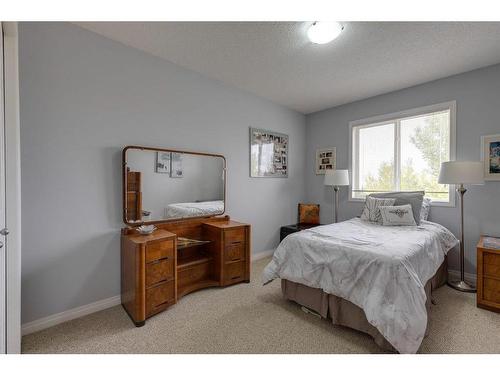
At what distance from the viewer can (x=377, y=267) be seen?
166cm

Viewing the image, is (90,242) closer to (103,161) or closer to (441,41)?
(103,161)

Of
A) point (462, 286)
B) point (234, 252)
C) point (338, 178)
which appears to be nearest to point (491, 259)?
point (462, 286)

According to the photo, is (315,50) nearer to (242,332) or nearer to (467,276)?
(242,332)

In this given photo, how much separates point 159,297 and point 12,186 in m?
1.34

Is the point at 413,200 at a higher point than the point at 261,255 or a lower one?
higher

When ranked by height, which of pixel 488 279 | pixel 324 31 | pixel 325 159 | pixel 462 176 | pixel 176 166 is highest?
pixel 324 31

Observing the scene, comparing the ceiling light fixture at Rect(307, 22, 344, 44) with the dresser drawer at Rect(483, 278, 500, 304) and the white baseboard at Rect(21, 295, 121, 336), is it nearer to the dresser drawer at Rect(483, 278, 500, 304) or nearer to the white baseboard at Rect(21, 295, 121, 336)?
the dresser drawer at Rect(483, 278, 500, 304)

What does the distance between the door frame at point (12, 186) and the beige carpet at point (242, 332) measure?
37cm

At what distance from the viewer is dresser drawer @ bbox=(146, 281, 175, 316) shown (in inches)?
77.8

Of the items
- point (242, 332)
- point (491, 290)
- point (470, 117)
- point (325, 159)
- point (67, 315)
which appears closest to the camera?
point (242, 332)

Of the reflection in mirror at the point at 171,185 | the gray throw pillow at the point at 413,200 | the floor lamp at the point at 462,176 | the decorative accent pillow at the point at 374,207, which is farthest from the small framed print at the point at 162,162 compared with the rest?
the floor lamp at the point at 462,176

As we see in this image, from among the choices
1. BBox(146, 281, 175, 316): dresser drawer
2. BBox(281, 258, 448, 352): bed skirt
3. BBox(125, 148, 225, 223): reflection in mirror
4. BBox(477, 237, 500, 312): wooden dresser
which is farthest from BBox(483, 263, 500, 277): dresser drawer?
BBox(146, 281, 175, 316): dresser drawer

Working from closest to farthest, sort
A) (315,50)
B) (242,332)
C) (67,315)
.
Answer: (242,332)
(67,315)
(315,50)

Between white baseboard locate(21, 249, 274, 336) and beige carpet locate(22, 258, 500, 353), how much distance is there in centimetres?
5
